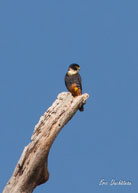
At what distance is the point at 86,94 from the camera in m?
8.88

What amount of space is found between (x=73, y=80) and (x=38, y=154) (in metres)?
2.52

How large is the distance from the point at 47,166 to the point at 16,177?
2.07ft

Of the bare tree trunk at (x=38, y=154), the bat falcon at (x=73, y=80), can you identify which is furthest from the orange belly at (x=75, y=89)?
the bare tree trunk at (x=38, y=154)

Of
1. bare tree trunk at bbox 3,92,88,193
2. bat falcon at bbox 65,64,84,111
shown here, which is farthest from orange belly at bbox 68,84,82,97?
bare tree trunk at bbox 3,92,88,193

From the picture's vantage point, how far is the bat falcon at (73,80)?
9.93 metres

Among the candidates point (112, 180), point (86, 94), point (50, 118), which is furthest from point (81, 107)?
point (112, 180)

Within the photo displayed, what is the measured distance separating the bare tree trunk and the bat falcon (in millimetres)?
1585

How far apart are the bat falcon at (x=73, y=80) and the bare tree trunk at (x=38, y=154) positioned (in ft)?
5.20

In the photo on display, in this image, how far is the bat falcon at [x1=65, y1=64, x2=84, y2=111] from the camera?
993 centimetres

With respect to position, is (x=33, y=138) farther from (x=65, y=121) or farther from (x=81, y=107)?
(x=81, y=107)

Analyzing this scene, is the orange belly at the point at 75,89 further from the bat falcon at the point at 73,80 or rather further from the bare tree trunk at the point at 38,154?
the bare tree trunk at the point at 38,154

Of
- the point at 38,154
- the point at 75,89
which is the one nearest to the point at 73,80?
the point at 75,89

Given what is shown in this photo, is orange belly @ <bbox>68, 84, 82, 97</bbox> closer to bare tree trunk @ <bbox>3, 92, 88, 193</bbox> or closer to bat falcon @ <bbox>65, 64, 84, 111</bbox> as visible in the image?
bat falcon @ <bbox>65, 64, 84, 111</bbox>

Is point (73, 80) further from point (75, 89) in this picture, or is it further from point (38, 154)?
point (38, 154)
